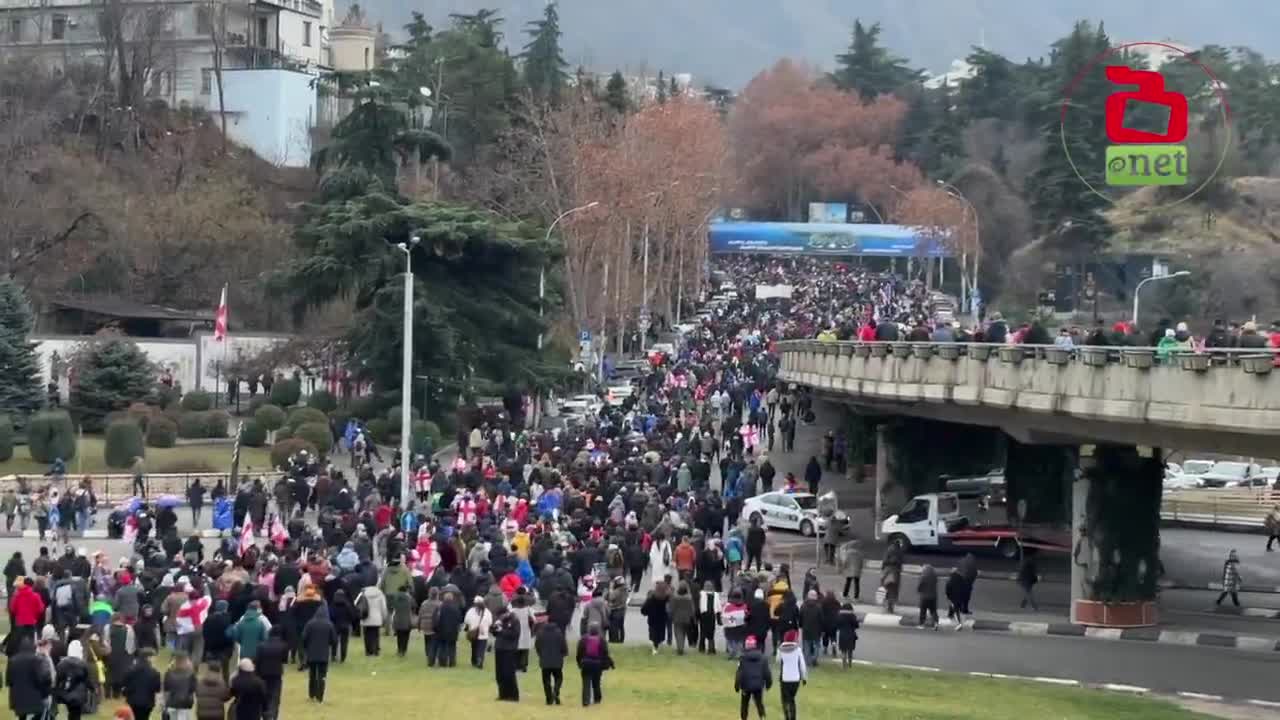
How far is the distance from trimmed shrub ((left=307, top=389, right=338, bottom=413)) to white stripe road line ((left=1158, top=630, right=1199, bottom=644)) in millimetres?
36295

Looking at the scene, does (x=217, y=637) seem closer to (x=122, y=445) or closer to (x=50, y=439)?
(x=122, y=445)

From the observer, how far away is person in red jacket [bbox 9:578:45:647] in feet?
86.2

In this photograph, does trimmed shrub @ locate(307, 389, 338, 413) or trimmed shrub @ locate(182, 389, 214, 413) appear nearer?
trimmed shrub @ locate(307, 389, 338, 413)

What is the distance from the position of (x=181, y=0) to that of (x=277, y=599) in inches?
3798

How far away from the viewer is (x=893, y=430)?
174 feet

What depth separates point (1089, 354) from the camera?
33688 mm

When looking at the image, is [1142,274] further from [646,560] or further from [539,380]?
[646,560]

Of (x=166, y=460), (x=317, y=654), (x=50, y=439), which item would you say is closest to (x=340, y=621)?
(x=317, y=654)

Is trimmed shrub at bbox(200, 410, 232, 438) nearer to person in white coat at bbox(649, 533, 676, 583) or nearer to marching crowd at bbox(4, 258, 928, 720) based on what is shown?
marching crowd at bbox(4, 258, 928, 720)

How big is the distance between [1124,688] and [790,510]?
1843 cm

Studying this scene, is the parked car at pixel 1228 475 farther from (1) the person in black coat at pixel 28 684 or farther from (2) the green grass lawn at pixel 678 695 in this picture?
(1) the person in black coat at pixel 28 684

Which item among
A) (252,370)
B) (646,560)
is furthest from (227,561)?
(252,370)

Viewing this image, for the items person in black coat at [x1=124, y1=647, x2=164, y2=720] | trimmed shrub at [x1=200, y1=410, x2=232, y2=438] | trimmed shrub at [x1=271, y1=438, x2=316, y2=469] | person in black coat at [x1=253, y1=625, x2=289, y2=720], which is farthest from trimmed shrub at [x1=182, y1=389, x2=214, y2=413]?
person in black coat at [x1=124, y1=647, x2=164, y2=720]

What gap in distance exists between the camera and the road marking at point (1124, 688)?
29.2 metres
